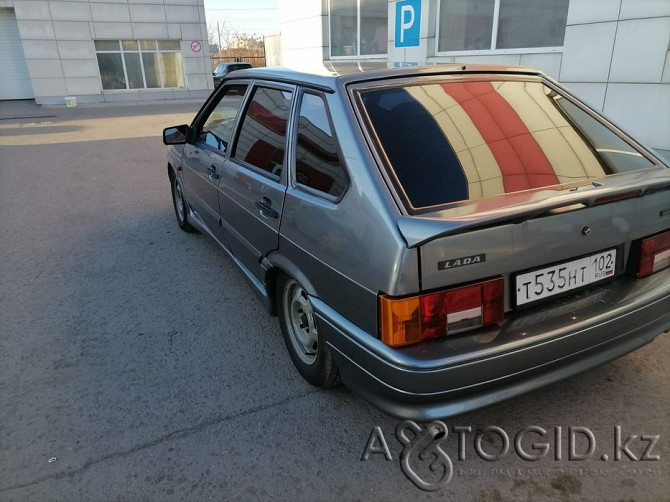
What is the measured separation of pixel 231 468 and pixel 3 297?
2944 mm

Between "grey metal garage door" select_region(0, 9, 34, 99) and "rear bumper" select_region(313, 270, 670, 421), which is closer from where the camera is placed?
"rear bumper" select_region(313, 270, 670, 421)

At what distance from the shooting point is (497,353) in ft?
6.32

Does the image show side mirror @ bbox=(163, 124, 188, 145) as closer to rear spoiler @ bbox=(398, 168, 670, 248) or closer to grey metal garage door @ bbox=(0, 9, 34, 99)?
rear spoiler @ bbox=(398, 168, 670, 248)

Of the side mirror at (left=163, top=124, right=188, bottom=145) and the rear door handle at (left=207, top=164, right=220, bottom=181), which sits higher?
the side mirror at (left=163, top=124, right=188, bottom=145)

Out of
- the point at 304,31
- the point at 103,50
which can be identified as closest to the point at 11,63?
the point at 103,50

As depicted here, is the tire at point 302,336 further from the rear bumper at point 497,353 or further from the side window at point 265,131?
the side window at point 265,131

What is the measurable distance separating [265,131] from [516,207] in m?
1.72

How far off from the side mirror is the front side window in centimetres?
25

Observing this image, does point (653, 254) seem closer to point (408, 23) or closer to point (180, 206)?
point (180, 206)

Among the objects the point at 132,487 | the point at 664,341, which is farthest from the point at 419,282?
the point at 664,341

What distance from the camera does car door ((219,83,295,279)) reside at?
9.11 feet

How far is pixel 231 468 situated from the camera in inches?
89.0

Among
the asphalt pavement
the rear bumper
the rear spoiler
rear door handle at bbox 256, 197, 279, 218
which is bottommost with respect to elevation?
the asphalt pavement

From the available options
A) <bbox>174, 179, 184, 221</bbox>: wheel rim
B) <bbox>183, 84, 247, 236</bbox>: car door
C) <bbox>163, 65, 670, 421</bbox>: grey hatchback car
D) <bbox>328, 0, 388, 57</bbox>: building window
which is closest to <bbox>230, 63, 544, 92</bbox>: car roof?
<bbox>163, 65, 670, 421</bbox>: grey hatchback car
